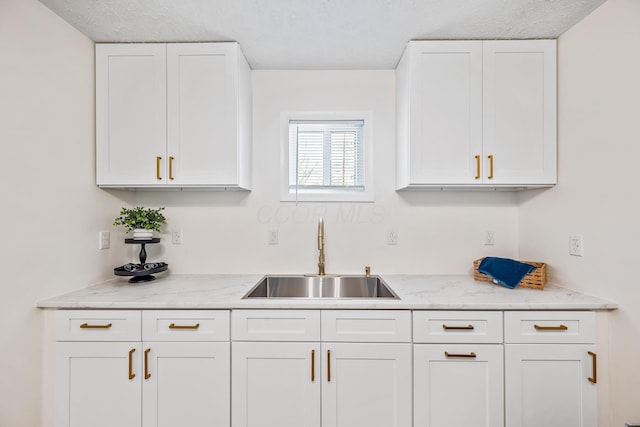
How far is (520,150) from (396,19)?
41.3 inches

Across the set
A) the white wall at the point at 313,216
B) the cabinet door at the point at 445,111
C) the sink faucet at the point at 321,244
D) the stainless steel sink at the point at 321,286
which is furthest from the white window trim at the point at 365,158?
the stainless steel sink at the point at 321,286

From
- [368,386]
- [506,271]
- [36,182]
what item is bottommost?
[368,386]

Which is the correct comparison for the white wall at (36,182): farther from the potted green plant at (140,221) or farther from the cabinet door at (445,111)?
the cabinet door at (445,111)

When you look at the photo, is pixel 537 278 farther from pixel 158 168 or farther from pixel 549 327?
pixel 158 168

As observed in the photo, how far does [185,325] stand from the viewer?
4.95 feet

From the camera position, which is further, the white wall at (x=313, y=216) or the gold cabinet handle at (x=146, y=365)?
the white wall at (x=313, y=216)

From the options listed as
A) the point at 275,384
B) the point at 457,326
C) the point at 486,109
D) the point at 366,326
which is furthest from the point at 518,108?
the point at 275,384

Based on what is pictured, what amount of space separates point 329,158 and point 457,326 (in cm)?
137

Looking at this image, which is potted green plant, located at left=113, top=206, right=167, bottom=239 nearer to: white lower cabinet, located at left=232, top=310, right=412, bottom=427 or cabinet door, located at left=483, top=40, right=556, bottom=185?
white lower cabinet, located at left=232, top=310, right=412, bottom=427

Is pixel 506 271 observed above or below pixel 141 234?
below

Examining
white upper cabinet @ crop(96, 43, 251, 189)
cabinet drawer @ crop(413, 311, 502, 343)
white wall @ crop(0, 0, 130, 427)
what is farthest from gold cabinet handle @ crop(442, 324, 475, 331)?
white wall @ crop(0, 0, 130, 427)

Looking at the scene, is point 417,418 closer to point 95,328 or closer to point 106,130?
point 95,328

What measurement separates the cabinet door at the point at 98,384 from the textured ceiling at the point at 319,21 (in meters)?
1.71

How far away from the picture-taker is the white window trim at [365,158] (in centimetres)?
220
